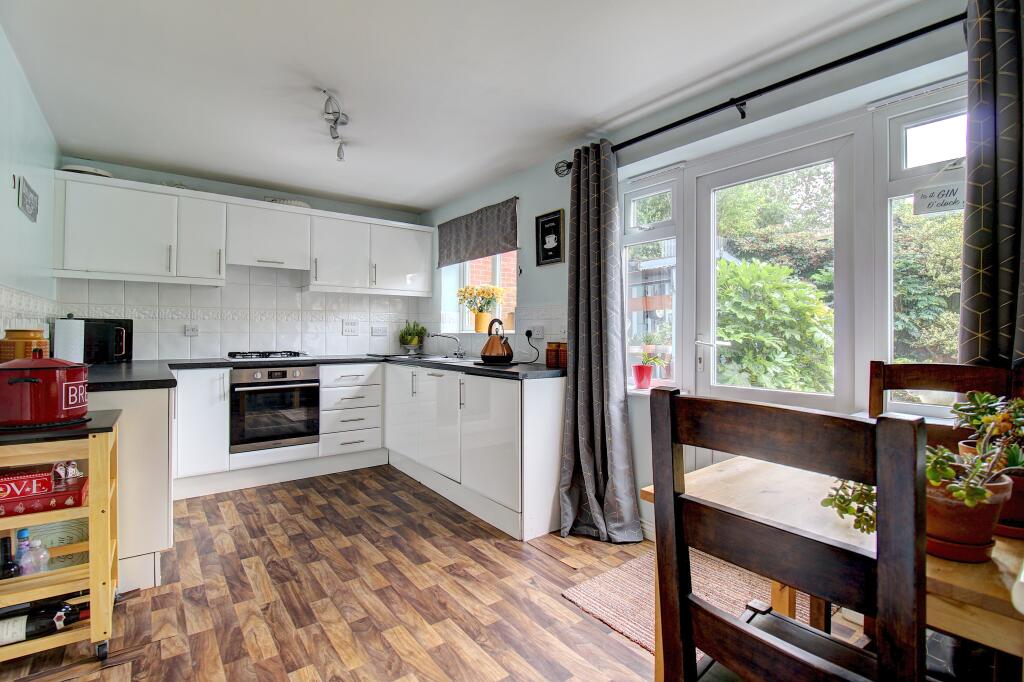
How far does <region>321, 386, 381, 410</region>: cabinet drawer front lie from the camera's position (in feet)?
12.5

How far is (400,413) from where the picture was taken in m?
3.81

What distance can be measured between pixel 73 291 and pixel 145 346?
559mm

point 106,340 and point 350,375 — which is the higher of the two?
point 106,340

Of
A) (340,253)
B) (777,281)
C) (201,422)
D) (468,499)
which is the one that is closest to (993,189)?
(777,281)

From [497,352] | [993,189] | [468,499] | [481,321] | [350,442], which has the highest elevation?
[993,189]

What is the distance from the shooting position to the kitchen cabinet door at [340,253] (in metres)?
4.06

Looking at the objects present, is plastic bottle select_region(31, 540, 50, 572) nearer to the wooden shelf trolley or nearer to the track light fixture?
the wooden shelf trolley

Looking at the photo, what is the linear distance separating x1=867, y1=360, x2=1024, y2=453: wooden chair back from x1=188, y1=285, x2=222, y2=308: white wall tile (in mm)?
4280

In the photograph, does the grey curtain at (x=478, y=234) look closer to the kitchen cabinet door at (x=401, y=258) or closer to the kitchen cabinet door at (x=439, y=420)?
the kitchen cabinet door at (x=401, y=258)

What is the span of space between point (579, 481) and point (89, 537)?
7.19ft

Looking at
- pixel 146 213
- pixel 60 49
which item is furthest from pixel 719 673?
pixel 146 213

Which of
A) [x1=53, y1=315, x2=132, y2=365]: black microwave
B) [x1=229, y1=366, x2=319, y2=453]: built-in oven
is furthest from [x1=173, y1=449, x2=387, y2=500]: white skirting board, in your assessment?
[x1=53, y1=315, x2=132, y2=365]: black microwave

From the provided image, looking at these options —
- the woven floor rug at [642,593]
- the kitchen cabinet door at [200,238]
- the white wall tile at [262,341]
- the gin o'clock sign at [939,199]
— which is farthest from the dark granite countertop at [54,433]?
the gin o'clock sign at [939,199]

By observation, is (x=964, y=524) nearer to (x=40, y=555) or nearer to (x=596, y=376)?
(x=596, y=376)
